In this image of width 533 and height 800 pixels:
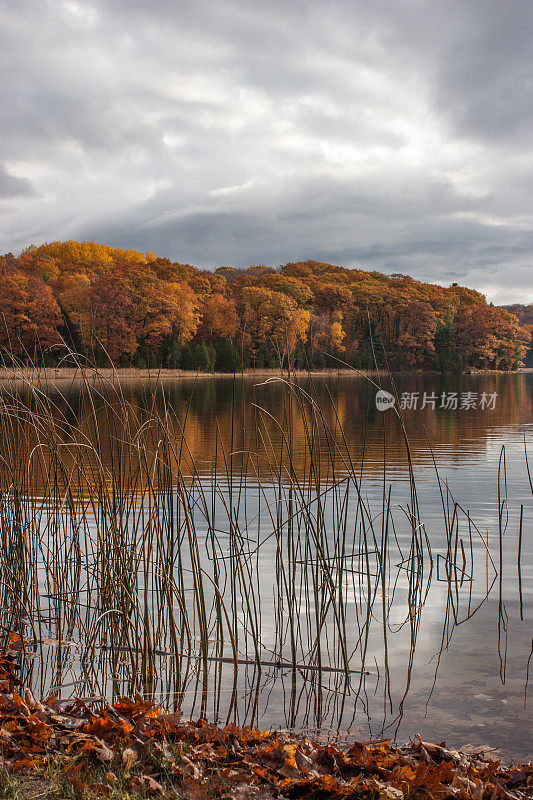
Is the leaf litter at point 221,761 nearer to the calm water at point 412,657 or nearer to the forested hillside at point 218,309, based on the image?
the calm water at point 412,657

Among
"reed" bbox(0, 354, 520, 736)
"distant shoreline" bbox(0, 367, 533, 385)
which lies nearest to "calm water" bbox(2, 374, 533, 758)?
"reed" bbox(0, 354, 520, 736)

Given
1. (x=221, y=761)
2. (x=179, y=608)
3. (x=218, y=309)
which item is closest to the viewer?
(x=221, y=761)

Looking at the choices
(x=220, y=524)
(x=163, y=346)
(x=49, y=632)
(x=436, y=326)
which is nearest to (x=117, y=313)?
(x=163, y=346)

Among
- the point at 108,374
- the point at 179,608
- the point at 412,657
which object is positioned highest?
the point at 108,374

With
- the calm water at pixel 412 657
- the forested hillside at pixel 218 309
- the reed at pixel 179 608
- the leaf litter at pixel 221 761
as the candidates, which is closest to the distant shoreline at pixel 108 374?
the reed at pixel 179 608

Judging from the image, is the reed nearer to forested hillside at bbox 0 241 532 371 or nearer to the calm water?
the calm water

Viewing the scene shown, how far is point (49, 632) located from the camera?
4.59 meters

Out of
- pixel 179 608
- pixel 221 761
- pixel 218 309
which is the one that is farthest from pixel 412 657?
pixel 218 309

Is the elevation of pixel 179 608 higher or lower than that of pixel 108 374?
lower

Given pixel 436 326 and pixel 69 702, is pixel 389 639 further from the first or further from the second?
pixel 436 326

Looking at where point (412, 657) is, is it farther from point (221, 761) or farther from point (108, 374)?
point (108, 374)

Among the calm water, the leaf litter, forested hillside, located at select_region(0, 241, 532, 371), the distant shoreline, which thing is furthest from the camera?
forested hillside, located at select_region(0, 241, 532, 371)

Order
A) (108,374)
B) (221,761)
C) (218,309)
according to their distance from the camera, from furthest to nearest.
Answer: (218,309) → (108,374) → (221,761)

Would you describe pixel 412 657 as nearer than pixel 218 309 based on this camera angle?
Yes
